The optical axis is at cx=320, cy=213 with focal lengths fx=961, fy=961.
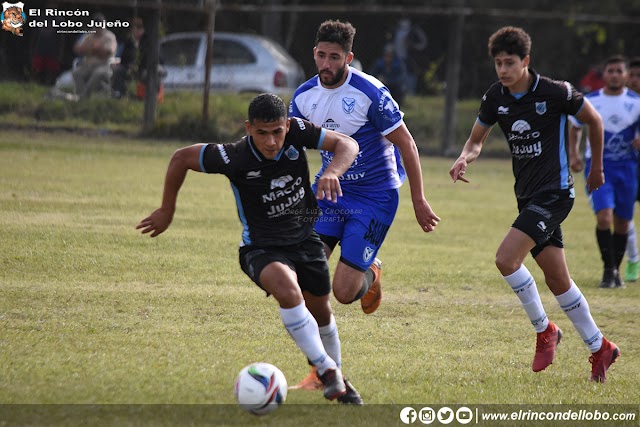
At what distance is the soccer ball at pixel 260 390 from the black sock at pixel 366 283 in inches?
56.1

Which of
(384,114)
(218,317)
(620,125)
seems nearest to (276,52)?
(620,125)

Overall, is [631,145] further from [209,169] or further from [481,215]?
[209,169]

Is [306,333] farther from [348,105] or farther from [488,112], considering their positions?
[488,112]

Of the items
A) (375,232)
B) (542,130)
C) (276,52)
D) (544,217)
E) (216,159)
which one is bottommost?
(276,52)

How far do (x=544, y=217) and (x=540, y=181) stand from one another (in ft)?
0.89

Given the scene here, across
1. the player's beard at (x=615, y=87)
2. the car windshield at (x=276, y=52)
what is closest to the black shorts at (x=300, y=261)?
the player's beard at (x=615, y=87)

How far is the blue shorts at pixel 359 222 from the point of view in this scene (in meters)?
6.18

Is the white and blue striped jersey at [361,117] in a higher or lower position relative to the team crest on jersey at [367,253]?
higher

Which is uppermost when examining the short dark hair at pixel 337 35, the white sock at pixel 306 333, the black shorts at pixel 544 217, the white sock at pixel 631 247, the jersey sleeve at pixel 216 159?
the short dark hair at pixel 337 35

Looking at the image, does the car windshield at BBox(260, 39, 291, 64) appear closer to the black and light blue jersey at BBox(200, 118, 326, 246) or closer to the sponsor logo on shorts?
the sponsor logo on shorts

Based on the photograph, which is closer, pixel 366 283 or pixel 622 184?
pixel 366 283

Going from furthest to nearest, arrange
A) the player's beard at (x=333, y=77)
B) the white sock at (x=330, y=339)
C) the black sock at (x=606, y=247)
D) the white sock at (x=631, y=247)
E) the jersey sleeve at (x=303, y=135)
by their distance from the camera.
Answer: the white sock at (x=631, y=247), the black sock at (x=606, y=247), the player's beard at (x=333, y=77), the white sock at (x=330, y=339), the jersey sleeve at (x=303, y=135)

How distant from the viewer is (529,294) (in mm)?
6078

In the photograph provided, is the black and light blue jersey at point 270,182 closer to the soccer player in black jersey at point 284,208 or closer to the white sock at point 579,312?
the soccer player in black jersey at point 284,208
